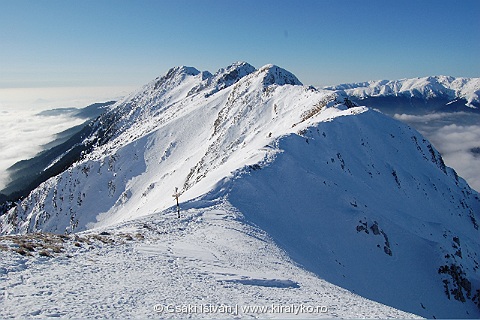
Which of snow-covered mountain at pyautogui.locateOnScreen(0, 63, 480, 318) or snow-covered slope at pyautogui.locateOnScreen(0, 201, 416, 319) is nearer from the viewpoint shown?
snow-covered slope at pyautogui.locateOnScreen(0, 201, 416, 319)

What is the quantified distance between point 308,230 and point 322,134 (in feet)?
74.4

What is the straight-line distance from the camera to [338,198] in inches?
1474

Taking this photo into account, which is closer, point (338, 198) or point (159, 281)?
point (159, 281)

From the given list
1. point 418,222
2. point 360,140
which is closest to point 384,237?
point 418,222

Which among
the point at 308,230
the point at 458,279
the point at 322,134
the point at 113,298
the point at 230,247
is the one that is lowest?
the point at 458,279

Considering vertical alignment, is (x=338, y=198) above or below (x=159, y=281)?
below

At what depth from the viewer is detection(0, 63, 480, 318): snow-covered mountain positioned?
3006cm

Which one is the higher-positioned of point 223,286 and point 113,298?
point 113,298

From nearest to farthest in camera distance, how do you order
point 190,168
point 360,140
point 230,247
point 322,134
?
point 230,247, point 322,134, point 360,140, point 190,168

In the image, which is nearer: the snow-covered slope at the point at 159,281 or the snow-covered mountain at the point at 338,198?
the snow-covered slope at the point at 159,281

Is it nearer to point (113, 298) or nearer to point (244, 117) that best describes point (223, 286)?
point (113, 298)

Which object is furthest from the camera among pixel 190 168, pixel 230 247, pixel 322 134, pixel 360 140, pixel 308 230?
pixel 190 168

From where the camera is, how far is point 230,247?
21.0 m

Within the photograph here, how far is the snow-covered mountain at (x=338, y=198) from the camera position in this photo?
30.1 meters
